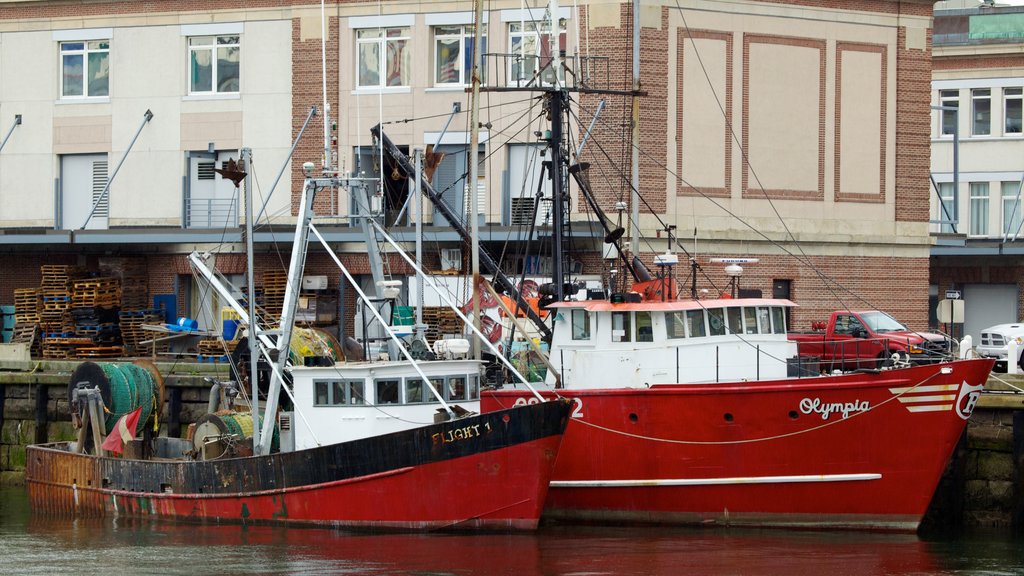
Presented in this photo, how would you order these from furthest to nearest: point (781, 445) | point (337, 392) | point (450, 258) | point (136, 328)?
point (136, 328) → point (450, 258) → point (337, 392) → point (781, 445)

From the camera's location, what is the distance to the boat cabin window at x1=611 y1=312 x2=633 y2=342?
2900cm

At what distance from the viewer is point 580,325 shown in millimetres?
29422

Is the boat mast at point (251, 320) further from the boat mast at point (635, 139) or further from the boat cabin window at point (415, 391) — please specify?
the boat mast at point (635, 139)

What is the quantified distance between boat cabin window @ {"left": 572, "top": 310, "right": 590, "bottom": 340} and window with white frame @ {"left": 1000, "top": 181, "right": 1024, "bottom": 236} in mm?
31185

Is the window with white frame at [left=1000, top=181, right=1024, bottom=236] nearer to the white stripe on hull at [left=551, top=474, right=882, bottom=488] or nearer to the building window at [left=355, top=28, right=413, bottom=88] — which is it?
the building window at [left=355, top=28, right=413, bottom=88]

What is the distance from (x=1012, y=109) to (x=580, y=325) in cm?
3273

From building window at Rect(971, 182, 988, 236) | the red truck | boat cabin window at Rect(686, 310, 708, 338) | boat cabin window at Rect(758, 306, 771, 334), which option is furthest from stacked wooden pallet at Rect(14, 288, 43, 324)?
building window at Rect(971, 182, 988, 236)

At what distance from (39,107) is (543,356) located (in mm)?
23898

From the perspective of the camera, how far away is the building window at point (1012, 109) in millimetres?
55594

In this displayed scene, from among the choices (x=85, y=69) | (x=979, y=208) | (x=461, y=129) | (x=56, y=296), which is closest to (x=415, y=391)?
(x=461, y=129)

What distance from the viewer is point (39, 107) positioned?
45.7 meters

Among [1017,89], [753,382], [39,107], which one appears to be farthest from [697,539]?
[1017,89]

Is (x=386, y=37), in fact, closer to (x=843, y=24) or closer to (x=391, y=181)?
(x=391, y=181)

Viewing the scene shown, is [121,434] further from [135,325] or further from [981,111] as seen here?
[981,111]
